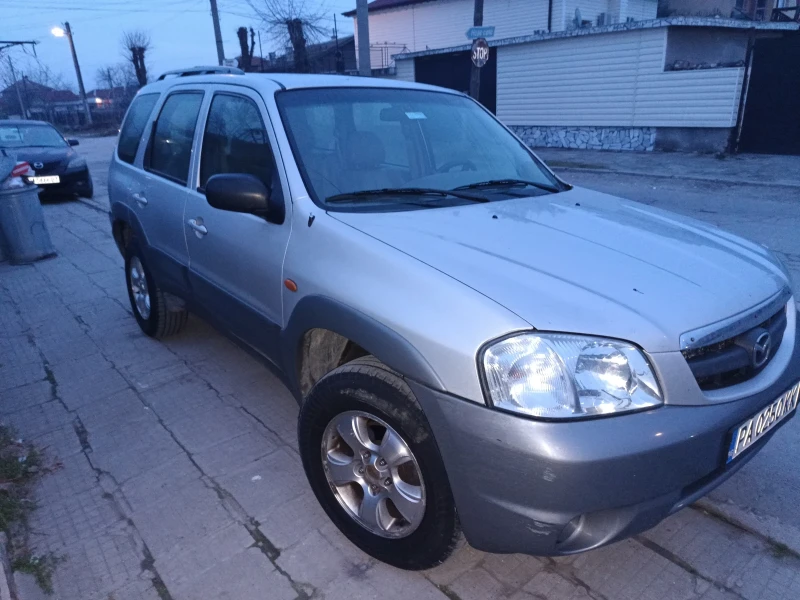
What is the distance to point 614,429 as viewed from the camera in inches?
71.2

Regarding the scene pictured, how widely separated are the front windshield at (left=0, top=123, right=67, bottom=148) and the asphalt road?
1.29m

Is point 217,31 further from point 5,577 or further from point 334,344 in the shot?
point 5,577

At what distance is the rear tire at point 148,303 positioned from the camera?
4.48m

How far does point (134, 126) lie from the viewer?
4.69m

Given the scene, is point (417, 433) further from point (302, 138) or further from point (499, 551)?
point (302, 138)

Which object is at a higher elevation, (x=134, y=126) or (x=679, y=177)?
(x=134, y=126)

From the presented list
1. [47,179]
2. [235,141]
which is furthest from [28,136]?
[235,141]

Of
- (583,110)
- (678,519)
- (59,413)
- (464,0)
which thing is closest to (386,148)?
(678,519)

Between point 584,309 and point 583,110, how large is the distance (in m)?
16.6

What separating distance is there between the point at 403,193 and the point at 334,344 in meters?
0.77

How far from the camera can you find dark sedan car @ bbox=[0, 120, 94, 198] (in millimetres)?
11188

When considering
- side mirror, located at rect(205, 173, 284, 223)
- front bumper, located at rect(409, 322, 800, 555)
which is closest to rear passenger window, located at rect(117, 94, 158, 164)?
side mirror, located at rect(205, 173, 284, 223)

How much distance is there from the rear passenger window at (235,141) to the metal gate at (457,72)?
17.2 metres

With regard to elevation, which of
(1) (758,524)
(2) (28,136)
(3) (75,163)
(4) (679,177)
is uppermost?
(2) (28,136)
